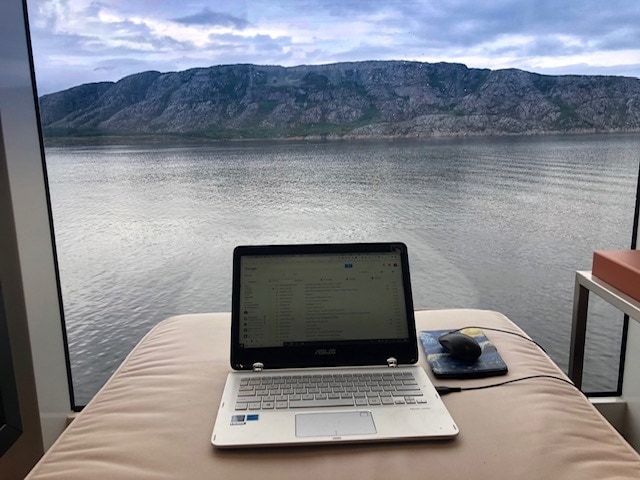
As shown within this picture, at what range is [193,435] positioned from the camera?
854mm

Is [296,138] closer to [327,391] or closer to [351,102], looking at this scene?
[351,102]

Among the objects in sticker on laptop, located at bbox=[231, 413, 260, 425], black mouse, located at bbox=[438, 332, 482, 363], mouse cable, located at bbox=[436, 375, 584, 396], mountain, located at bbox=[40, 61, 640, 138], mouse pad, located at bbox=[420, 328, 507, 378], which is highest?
mountain, located at bbox=[40, 61, 640, 138]

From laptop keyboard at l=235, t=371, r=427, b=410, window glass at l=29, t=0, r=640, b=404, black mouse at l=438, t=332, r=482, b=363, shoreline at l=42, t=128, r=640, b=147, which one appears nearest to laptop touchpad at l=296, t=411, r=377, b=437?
laptop keyboard at l=235, t=371, r=427, b=410

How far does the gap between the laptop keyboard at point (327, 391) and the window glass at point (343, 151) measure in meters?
1.01

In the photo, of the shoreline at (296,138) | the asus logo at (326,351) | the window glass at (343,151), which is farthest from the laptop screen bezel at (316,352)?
the shoreline at (296,138)

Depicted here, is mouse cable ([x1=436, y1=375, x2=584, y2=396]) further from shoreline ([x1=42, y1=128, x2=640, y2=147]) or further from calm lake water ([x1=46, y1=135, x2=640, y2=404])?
shoreline ([x1=42, y1=128, x2=640, y2=147])

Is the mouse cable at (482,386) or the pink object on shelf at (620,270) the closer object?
the mouse cable at (482,386)

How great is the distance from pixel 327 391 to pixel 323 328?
0.16m

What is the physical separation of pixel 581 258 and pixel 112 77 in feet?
6.76

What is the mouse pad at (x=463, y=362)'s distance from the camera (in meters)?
1.06

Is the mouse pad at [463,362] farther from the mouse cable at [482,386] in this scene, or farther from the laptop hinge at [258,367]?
the laptop hinge at [258,367]

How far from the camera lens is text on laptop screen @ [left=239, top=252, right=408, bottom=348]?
1104 mm

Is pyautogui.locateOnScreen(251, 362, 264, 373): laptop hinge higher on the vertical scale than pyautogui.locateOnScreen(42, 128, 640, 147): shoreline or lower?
lower

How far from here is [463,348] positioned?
1.11 m
